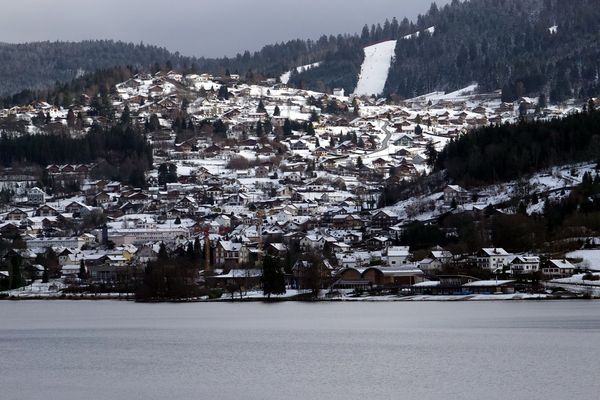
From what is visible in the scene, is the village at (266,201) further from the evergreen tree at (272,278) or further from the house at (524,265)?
the evergreen tree at (272,278)

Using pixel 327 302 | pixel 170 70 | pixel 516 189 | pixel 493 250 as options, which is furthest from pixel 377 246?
pixel 170 70

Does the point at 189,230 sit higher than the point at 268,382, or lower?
higher

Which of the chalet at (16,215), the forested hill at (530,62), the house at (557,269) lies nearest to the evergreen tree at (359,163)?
the chalet at (16,215)

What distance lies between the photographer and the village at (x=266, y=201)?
238ft

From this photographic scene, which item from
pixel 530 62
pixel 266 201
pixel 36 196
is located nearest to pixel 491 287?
pixel 266 201

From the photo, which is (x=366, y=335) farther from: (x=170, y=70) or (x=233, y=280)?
(x=170, y=70)

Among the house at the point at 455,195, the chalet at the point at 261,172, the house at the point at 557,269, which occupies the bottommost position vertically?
the house at the point at 557,269

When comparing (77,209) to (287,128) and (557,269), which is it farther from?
(557,269)

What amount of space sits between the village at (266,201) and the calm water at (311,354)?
44.6ft

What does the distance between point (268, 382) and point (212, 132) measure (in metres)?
103

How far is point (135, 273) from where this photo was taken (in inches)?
3103

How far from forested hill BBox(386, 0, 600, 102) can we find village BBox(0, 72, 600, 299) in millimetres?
4958

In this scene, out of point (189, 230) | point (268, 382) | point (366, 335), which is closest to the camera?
point (268, 382)

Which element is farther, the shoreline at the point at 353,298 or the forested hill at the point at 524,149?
the forested hill at the point at 524,149
